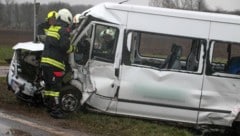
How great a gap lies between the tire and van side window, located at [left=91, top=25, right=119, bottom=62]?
744 millimetres

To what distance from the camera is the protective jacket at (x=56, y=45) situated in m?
9.16

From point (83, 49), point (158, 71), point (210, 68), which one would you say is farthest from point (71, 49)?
point (210, 68)

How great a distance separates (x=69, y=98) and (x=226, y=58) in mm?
3079

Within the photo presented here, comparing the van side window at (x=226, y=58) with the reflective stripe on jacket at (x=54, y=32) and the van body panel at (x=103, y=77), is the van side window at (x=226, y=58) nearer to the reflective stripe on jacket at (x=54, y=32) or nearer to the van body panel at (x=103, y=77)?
the van body panel at (x=103, y=77)

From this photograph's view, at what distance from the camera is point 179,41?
929cm

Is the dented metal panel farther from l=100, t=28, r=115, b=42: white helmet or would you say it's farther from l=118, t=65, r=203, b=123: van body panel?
l=100, t=28, r=115, b=42: white helmet

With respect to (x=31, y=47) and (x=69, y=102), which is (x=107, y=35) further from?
(x=31, y=47)

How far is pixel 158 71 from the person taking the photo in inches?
365

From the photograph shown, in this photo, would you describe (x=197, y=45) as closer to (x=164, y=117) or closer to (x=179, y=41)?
(x=179, y=41)

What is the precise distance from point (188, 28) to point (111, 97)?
1.90m

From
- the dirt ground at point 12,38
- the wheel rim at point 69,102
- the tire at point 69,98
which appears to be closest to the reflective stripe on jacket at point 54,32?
the tire at point 69,98

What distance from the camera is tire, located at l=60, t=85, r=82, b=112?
30.6ft

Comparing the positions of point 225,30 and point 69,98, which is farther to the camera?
point 69,98

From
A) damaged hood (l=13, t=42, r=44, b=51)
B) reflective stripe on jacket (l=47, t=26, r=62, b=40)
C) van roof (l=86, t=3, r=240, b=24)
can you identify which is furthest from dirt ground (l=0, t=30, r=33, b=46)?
van roof (l=86, t=3, r=240, b=24)
